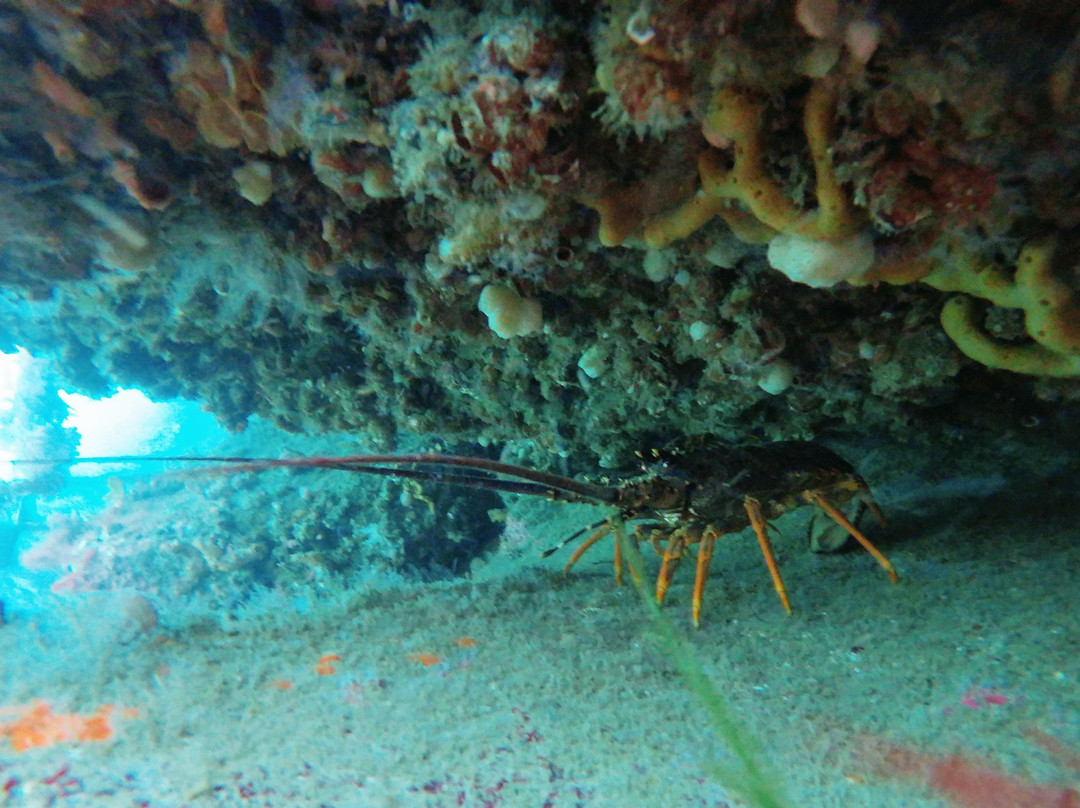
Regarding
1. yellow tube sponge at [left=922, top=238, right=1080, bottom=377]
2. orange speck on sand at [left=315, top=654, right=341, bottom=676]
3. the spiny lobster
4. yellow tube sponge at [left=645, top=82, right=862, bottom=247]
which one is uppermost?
yellow tube sponge at [left=645, top=82, right=862, bottom=247]

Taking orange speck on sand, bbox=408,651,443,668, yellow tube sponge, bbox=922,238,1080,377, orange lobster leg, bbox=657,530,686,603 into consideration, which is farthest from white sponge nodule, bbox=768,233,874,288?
orange speck on sand, bbox=408,651,443,668

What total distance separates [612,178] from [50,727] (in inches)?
103

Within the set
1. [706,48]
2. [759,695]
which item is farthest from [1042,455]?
[706,48]

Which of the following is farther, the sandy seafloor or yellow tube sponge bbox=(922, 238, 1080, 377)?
yellow tube sponge bbox=(922, 238, 1080, 377)

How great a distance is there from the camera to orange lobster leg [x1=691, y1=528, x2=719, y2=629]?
2.89 meters

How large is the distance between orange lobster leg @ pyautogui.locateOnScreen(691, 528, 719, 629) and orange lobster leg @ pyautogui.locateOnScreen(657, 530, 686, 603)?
0.45ft

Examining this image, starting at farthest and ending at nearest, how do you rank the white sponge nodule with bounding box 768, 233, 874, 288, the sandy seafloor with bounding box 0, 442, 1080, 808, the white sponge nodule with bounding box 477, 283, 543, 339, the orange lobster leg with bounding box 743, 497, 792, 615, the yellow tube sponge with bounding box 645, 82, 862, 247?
the orange lobster leg with bounding box 743, 497, 792, 615
the white sponge nodule with bounding box 477, 283, 543, 339
the white sponge nodule with bounding box 768, 233, 874, 288
the yellow tube sponge with bounding box 645, 82, 862, 247
the sandy seafloor with bounding box 0, 442, 1080, 808

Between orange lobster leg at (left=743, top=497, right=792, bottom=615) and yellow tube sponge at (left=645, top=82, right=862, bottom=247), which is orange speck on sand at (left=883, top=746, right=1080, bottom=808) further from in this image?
yellow tube sponge at (left=645, top=82, right=862, bottom=247)

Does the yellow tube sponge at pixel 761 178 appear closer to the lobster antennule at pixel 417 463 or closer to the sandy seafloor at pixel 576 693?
the lobster antennule at pixel 417 463

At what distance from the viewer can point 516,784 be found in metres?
1.64

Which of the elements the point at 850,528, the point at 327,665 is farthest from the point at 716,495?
the point at 327,665

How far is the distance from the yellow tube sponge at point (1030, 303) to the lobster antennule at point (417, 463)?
5.58 feet

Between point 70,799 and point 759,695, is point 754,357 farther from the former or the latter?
point 70,799

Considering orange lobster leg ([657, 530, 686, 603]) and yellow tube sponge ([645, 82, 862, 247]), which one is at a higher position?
yellow tube sponge ([645, 82, 862, 247])
